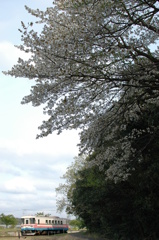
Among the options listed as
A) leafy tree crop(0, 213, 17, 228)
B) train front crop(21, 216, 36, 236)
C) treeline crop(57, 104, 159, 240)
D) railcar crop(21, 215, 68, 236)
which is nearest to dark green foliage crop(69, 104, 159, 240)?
treeline crop(57, 104, 159, 240)

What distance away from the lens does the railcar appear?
36562mm

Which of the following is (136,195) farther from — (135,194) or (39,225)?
(39,225)

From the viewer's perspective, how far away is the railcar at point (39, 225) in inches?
1439

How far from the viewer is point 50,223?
135 feet

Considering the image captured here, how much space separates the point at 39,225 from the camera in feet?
124

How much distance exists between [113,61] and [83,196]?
59.2 ft

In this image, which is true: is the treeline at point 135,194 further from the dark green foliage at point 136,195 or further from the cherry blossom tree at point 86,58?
the cherry blossom tree at point 86,58

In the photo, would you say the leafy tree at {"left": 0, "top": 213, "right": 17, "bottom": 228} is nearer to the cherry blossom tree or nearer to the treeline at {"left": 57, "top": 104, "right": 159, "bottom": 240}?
the treeline at {"left": 57, "top": 104, "right": 159, "bottom": 240}

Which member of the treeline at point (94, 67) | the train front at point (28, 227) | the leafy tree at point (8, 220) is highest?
the treeline at point (94, 67)

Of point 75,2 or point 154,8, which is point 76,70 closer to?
point 75,2

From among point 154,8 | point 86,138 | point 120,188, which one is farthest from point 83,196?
point 154,8

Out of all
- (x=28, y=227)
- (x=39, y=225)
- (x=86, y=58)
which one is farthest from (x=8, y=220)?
(x=86, y=58)

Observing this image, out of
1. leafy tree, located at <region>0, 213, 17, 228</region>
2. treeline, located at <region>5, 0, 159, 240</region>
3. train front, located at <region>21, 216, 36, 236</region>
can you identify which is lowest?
train front, located at <region>21, 216, 36, 236</region>

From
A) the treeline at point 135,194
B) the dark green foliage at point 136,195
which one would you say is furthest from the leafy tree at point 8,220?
the dark green foliage at point 136,195
